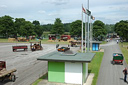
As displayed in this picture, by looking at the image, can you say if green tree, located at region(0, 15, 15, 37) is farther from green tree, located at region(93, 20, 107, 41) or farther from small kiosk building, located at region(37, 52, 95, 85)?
small kiosk building, located at region(37, 52, 95, 85)

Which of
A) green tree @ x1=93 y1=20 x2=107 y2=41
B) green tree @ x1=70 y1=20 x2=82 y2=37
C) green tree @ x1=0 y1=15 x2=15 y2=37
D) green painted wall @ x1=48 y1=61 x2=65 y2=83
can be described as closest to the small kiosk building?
green painted wall @ x1=48 y1=61 x2=65 y2=83

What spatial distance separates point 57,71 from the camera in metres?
15.6

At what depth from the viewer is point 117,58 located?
24.4 meters

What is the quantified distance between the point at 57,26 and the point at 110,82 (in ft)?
278

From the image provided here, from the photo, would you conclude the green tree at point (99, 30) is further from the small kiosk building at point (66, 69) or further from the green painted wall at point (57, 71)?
the green painted wall at point (57, 71)

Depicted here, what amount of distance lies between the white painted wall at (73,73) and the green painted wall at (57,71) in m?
0.43

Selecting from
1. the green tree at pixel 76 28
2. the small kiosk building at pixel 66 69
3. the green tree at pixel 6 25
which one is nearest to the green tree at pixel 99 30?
the green tree at pixel 76 28

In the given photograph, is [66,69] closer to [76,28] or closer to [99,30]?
[99,30]

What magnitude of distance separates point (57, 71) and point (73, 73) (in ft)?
5.54

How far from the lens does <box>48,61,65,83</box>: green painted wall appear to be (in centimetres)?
1542

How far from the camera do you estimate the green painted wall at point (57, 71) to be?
1542 cm

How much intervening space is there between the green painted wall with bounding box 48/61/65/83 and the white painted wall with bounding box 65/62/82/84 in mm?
430

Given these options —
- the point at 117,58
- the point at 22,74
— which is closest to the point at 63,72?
the point at 22,74

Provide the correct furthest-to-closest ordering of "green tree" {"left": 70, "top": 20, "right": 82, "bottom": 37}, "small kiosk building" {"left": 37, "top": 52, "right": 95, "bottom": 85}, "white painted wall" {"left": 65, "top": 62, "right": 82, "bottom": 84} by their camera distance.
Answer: "green tree" {"left": 70, "top": 20, "right": 82, "bottom": 37} → "white painted wall" {"left": 65, "top": 62, "right": 82, "bottom": 84} → "small kiosk building" {"left": 37, "top": 52, "right": 95, "bottom": 85}
